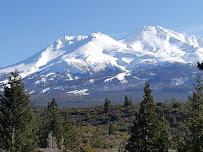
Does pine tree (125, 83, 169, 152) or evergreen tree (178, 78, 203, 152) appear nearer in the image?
evergreen tree (178, 78, 203, 152)

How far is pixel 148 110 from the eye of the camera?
132 ft

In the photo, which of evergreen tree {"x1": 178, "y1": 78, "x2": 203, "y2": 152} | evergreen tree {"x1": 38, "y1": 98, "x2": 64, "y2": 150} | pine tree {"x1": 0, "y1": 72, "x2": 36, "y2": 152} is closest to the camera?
evergreen tree {"x1": 178, "y1": 78, "x2": 203, "y2": 152}

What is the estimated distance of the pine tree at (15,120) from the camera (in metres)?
42.9

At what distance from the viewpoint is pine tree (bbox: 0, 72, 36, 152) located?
42.9m

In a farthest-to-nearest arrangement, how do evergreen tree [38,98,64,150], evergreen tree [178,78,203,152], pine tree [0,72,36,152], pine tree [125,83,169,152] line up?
1. evergreen tree [38,98,64,150]
2. pine tree [0,72,36,152]
3. pine tree [125,83,169,152]
4. evergreen tree [178,78,203,152]

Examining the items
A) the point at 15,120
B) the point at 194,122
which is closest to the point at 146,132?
the point at 194,122

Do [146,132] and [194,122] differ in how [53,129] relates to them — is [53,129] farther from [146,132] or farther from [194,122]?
[194,122]

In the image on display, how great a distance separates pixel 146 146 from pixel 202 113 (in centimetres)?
454

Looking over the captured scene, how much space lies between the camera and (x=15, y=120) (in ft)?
141

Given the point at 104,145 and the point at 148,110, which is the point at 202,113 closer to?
the point at 148,110

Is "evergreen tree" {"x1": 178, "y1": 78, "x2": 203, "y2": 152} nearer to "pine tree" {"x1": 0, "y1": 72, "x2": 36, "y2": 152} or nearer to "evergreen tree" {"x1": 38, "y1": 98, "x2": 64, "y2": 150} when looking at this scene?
"pine tree" {"x1": 0, "y1": 72, "x2": 36, "y2": 152}

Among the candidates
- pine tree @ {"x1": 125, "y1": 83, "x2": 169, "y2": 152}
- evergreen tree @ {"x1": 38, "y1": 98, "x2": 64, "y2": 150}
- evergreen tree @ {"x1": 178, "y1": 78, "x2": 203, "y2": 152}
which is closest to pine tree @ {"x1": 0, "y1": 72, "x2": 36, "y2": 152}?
pine tree @ {"x1": 125, "y1": 83, "x2": 169, "y2": 152}

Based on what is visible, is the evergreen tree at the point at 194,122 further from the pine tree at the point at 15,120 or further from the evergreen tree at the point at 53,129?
the evergreen tree at the point at 53,129

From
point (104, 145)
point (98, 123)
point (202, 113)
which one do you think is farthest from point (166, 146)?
point (98, 123)
